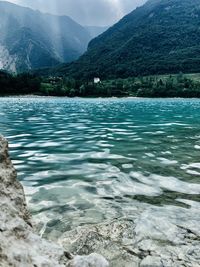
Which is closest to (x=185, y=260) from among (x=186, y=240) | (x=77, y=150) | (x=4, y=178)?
(x=186, y=240)

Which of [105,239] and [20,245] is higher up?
[20,245]

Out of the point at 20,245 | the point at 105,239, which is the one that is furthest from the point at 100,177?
the point at 20,245

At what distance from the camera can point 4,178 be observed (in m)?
6.84

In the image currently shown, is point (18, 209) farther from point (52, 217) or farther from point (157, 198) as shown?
point (157, 198)

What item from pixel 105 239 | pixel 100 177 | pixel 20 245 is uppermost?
pixel 20 245

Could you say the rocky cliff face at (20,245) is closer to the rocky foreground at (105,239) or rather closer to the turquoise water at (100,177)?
the rocky foreground at (105,239)

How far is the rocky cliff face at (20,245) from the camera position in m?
4.96

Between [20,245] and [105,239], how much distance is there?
3.36 m

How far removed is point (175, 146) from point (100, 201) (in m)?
12.5

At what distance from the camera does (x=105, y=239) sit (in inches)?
329

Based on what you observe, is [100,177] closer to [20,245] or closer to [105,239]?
[105,239]

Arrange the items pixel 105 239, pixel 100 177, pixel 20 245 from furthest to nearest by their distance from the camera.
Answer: pixel 100 177, pixel 105 239, pixel 20 245

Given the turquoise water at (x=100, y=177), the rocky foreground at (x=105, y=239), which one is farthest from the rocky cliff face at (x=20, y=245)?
the turquoise water at (x=100, y=177)

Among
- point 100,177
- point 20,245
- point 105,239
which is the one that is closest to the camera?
point 20,245
